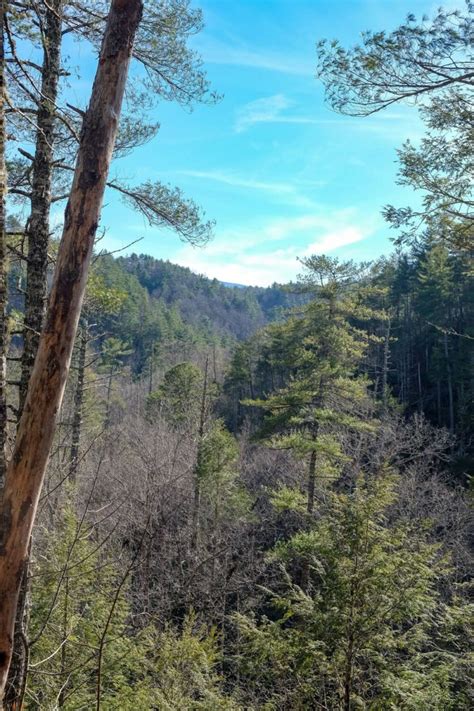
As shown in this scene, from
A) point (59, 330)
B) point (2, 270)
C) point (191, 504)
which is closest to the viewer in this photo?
point (59, 330)

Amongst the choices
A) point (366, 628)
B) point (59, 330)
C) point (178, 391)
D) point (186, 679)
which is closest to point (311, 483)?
point (186, 679)

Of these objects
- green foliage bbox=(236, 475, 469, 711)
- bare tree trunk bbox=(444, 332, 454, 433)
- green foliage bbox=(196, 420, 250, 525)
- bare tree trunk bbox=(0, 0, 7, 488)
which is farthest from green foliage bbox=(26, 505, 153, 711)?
bare tree trunk bbox=(444, 332, 454, 433)

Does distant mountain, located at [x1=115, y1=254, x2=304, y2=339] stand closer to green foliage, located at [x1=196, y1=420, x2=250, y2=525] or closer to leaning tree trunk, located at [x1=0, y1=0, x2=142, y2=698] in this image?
green foliage, located at [x1=196, y1=420, x2=250, y2=525]

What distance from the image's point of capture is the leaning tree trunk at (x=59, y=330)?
2347 millimetres

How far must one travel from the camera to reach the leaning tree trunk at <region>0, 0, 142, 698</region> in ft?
7.70

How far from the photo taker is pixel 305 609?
554 centimetres

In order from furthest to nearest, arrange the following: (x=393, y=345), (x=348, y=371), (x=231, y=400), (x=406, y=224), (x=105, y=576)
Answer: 1. (x=231, y=400)
2. (x=393, y=345)
3. (x=348, y=371)
4. (x=105, y=576)
5. (x=406, y=224)

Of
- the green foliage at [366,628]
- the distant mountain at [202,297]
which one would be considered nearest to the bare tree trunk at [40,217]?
the green foliage at [366,628]

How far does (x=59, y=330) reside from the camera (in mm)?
2412

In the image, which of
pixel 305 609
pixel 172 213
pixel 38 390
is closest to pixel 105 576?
pixel 305 609

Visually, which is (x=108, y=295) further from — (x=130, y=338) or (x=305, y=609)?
(x=130, y=338)

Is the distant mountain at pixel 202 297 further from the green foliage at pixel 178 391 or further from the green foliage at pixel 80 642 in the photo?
the green foliage at pixel 80 642

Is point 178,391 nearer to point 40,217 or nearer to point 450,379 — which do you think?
point 450,379

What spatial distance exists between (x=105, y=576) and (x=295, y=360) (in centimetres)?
615
